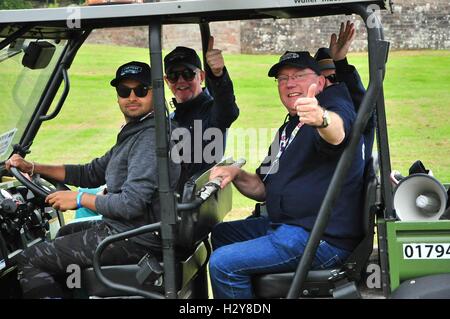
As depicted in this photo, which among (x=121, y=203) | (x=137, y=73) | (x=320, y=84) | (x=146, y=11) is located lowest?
(x=121, y=203)

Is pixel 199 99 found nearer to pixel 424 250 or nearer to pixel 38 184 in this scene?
pixel 38 184

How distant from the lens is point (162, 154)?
328cm

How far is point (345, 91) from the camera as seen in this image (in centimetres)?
366

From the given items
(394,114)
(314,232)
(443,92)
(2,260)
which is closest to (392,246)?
(314,232)

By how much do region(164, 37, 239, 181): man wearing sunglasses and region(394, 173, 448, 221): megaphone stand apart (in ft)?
3.92

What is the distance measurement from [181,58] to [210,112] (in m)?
0.37

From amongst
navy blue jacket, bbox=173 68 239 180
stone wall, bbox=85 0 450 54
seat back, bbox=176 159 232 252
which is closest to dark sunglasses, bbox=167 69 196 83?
navy blue jacket, bbox=173 68 239 180

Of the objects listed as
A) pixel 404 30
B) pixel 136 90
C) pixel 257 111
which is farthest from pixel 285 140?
pixel 404 30

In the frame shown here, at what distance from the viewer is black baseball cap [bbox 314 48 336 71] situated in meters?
4.01

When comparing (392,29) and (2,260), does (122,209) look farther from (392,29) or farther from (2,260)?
(392,29)

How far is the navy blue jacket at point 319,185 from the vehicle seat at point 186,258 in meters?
0.43

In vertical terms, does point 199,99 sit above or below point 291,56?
below

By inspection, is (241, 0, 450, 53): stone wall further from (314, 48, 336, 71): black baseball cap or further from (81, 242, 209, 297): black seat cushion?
(81, 242, 209, 297): black seat cushion

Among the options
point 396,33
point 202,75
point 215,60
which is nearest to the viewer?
point 215,60
